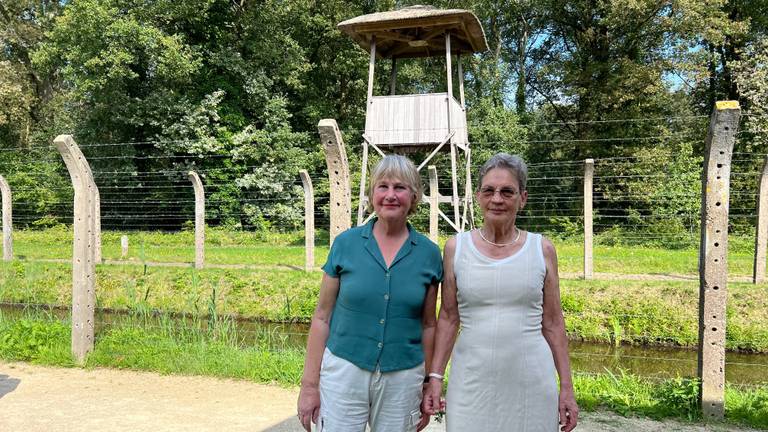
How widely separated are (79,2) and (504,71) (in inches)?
751

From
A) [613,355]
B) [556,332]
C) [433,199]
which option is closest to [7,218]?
[433,199]

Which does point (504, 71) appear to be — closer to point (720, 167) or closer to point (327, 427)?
point (720, 167)

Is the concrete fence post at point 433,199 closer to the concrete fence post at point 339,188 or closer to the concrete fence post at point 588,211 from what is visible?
the concrete fence post at point 588,211

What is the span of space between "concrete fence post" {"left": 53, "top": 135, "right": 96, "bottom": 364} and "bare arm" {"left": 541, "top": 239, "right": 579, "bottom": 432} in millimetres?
5497

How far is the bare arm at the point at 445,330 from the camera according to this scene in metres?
2.64

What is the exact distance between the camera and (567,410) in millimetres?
2684

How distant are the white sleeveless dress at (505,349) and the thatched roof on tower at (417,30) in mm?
11213

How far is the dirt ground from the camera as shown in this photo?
456cm

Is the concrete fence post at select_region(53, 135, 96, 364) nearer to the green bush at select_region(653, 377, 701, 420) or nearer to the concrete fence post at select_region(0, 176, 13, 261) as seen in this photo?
the green bush at select_region(653, 377, 701, 420)

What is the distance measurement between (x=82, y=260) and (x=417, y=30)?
1038 centimetres

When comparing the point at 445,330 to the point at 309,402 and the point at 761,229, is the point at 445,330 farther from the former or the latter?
the point at 761,229

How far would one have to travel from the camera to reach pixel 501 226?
2.62 metres

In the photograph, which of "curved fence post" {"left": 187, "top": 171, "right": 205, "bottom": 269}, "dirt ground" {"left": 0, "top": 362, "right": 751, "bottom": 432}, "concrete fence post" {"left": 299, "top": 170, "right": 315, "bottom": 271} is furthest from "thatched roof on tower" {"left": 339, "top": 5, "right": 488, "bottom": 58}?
"dirt ground" {"left": 0, "top": 362, "right": 751, "bottom": 432}

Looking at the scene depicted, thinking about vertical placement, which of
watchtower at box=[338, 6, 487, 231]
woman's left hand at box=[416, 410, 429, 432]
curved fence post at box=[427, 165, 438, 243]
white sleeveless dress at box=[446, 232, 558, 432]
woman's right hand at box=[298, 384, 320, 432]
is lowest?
woman's left hand at box=[416, 410, 429, 432]
